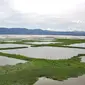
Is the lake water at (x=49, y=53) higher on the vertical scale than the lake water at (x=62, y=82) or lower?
higher

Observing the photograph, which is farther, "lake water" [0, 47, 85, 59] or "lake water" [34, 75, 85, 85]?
"lake water" [0, 47, 85, 59]

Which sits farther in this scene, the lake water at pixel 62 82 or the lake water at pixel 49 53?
the lake water at pixel 49 53

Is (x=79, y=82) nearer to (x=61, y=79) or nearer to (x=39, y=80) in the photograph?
(x=61, y=79)

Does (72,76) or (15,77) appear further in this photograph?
(72,76)

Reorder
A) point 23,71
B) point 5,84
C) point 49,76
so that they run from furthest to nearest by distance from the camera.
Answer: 1. point 23,71
2. point 49,76
3. point 5,84

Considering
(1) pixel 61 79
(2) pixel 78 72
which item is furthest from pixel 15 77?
(2) pixel 78 72

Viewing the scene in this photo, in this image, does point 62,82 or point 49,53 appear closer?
point 62,82

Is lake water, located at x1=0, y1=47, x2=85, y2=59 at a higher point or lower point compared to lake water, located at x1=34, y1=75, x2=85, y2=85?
higher

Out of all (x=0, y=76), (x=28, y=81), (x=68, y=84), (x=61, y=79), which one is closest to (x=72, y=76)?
(x=61, y=79)

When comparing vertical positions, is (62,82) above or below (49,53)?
below

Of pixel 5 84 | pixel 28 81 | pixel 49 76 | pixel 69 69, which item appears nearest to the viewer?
pixel 5 84
